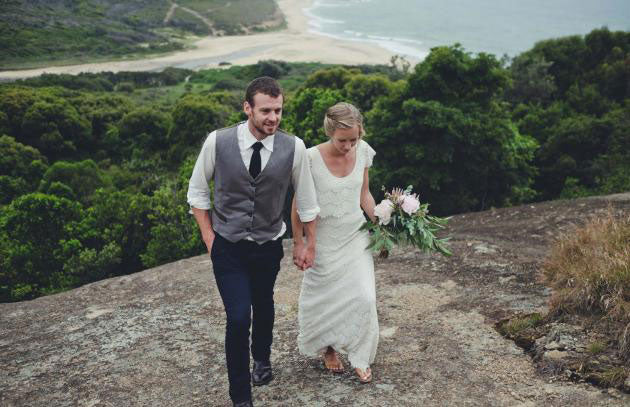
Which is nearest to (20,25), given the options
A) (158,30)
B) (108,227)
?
(158,30)

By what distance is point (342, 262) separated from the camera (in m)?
4.73

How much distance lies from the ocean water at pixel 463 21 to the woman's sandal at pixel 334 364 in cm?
5802

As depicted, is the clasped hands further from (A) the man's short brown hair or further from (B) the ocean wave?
(B) the ocean wave

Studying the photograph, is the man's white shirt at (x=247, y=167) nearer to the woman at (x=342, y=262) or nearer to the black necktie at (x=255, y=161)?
the black necktie at (x=255, y=161)

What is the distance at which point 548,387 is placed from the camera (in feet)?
15.0

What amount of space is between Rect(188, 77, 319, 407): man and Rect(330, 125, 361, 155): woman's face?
0.35 meters

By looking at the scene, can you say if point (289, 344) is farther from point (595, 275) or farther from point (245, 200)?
point (595, 275)

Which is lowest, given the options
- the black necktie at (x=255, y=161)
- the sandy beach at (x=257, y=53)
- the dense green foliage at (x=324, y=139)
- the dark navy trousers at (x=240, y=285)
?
the dense green foliage at (x=324, y=139)

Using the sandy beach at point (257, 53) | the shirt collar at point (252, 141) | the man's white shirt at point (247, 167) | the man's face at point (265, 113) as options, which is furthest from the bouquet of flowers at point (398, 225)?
the sandy beach at point (257, 53)

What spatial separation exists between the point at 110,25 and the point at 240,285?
326 ft

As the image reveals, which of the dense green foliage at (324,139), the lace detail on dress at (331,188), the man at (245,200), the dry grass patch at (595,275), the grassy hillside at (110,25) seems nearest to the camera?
the man at (245,200)

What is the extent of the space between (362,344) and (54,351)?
133 inches

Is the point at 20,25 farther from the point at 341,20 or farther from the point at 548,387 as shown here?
the point at 548,387

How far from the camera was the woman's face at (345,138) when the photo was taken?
436 cm
